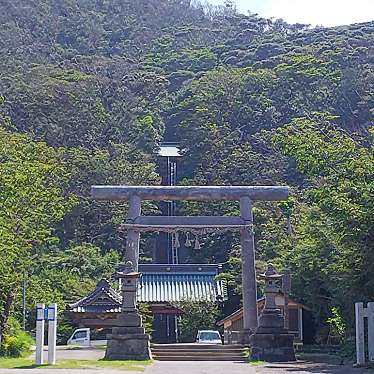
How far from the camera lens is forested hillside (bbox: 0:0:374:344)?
72.4ft

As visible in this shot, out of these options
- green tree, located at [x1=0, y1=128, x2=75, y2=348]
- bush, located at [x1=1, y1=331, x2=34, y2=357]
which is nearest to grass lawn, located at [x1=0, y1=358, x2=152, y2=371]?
bush, located at [x1=1, y1=331, x2=34, y2=357]

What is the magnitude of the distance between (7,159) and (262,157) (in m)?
33.5

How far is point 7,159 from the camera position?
24.9 m

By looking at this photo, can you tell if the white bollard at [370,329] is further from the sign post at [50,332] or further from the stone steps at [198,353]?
the sign post at [50,332]

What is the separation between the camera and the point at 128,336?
70.3ft

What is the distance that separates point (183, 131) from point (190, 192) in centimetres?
3837

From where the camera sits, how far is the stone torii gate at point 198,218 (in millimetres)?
26344

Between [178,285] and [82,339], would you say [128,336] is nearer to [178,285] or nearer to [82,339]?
[82,339]

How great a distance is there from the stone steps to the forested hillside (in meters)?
3.37

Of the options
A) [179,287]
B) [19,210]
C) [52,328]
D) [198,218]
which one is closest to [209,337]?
[198,218]

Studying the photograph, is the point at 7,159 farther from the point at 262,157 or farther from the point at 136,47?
the point at 136,47

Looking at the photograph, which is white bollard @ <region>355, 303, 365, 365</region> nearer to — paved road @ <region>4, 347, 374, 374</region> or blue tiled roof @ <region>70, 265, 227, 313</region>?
paved road @ <region>4, 347, 374, 374</region>

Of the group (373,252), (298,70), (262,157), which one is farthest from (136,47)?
(373,252)

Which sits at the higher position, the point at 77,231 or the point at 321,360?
the point at 77,231
